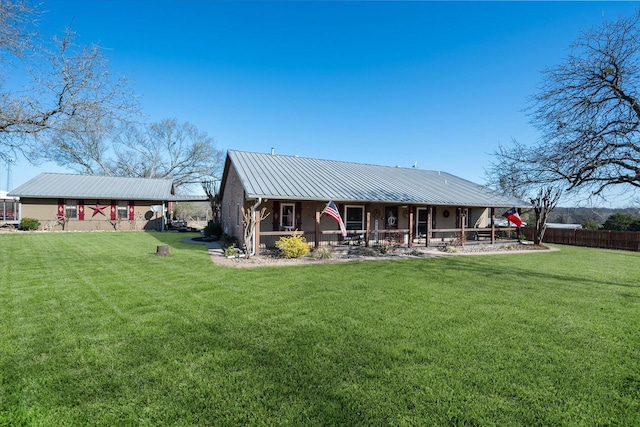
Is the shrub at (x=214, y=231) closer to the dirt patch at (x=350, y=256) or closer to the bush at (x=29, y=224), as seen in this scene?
the dirt patch at (x=350, y=256)

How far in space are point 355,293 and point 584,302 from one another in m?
5.21

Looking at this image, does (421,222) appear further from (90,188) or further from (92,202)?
(90,188)

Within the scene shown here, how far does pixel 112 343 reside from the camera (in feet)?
14.5

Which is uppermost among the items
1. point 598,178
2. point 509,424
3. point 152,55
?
point 152,55

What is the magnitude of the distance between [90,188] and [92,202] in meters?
1.56

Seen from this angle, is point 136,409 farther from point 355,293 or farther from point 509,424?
point 355,293

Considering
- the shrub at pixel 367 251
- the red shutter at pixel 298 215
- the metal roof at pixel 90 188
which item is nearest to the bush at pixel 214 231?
the red shutter at pixel 298 215

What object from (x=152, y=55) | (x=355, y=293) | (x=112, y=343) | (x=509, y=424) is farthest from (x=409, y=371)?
(x=152, y=55)

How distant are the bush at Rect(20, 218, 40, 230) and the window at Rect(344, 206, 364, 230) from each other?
22.6 m

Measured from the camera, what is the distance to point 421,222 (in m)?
18.8

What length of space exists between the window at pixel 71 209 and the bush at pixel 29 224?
1774mm

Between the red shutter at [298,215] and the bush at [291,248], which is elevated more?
the red shutter at [298,215]

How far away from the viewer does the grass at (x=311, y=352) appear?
10.2 feet

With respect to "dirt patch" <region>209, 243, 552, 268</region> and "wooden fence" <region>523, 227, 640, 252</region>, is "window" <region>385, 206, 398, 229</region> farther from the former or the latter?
"wooden fence" <region>523, 227, 640, 252</region>
